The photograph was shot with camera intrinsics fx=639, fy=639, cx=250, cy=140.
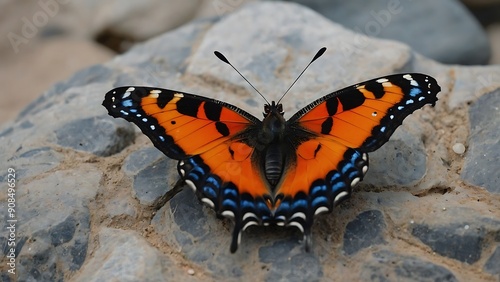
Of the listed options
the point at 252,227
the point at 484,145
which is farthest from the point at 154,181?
the point at 484,145

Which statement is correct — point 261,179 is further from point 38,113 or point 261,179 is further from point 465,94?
point 38,113

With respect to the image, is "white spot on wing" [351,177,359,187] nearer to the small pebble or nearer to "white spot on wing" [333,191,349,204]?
"white spot on wing" [333,191,349,204]

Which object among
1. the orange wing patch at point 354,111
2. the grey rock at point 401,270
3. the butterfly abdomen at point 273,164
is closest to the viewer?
the grey rock at point 401,270

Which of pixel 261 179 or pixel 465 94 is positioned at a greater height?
pixel 465 94

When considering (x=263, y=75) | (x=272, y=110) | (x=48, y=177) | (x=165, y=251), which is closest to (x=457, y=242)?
(x=272, y=110)
